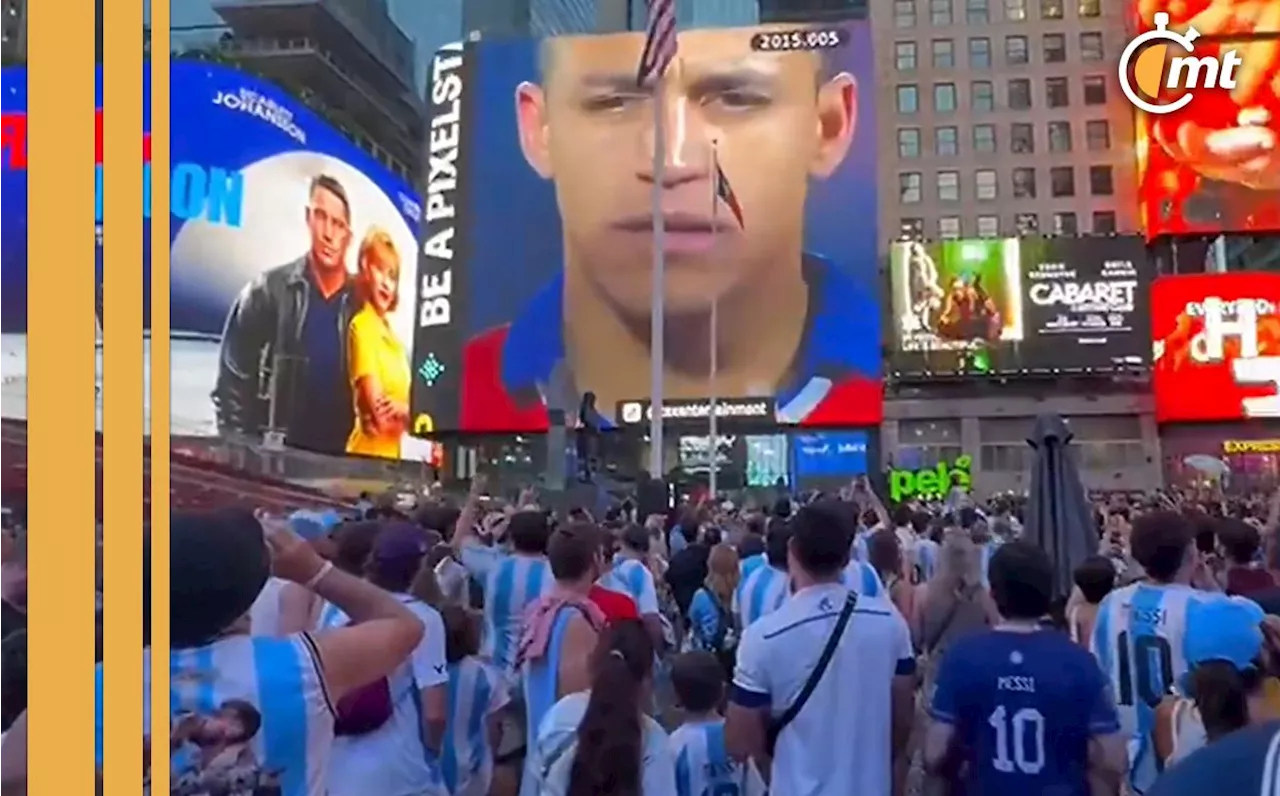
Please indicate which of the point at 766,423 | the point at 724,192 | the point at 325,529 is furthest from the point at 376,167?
the point at 325,529

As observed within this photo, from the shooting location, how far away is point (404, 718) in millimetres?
3959

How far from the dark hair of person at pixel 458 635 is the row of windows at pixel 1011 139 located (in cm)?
5689

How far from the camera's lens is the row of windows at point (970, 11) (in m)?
58.4

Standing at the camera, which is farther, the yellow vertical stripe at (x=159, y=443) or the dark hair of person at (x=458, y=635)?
the dark hair of person at (x=458, y=635)

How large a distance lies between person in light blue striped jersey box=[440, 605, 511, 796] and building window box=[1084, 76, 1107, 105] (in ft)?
Result: 189

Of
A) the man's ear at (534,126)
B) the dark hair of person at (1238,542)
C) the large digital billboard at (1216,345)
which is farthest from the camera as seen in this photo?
the man's ear at (534,126)

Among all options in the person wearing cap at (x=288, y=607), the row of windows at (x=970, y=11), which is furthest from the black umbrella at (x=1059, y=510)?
the row of windows at (x=970, y=11)

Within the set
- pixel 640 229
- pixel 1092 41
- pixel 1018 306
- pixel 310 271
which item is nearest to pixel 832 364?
pixel 640 229

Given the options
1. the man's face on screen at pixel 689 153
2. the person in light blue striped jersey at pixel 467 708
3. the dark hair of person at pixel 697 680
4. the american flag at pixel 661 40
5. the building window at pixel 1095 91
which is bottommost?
the person in light blue striped jersey at pixel 467 708

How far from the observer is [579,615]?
173 inches

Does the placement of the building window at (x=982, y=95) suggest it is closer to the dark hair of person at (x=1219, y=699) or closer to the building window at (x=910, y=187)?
the building window at (x=910, y=187)

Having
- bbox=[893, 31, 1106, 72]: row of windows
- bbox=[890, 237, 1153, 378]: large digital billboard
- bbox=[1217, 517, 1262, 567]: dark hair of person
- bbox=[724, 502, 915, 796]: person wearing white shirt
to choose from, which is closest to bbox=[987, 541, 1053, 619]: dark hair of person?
bbox=[724, 502, 915, 796]: person wearing white shirt

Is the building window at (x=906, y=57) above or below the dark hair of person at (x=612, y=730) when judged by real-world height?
above

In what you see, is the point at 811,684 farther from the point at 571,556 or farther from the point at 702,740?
the point at 571,556
